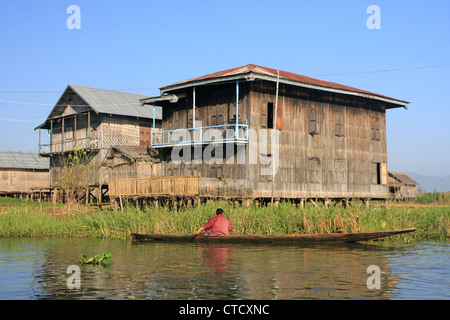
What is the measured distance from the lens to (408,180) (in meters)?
61.4

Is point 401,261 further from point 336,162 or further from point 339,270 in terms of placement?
point 336,162

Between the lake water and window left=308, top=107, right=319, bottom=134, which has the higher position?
window left=308, top=107, right=319, bottom=134

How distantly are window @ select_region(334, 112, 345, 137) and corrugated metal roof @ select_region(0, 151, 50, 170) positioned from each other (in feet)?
99.1

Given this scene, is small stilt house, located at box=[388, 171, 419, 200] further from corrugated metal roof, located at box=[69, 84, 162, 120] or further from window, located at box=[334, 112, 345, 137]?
window, located at box=[334, 112, 345, 137]

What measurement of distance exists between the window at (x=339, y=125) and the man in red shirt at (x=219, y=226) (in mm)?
14373

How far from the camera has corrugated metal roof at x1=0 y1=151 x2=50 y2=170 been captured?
4708 centimetres

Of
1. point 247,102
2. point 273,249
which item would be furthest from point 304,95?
point 273,249

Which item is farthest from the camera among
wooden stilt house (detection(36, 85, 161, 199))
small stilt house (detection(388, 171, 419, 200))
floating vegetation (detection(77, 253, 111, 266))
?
small stilt house (detection(388, 171, 419, 200))

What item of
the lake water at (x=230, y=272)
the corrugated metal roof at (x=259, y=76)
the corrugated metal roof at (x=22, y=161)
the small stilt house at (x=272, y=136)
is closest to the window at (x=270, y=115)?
the small stilt house at (x=272, y=136)

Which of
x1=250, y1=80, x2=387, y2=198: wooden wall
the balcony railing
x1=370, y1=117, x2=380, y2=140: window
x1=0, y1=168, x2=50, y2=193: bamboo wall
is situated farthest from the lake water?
x1=0, y1=168, x2=50, y2=193: bamboo wall

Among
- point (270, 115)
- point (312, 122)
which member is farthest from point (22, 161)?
point (312, 122)

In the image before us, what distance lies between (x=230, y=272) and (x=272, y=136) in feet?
50.5
